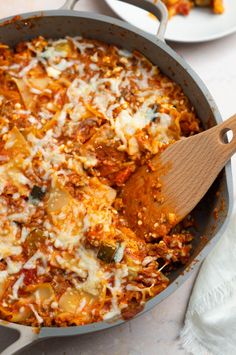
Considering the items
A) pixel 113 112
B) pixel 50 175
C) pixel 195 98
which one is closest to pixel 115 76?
pixel 113 112

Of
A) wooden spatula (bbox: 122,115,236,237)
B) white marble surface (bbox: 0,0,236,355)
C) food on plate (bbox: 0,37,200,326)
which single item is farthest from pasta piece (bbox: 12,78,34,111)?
white marble surface (bbox: 0,0,236,355)

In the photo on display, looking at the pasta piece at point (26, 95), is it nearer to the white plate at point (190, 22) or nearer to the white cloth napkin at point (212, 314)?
the white plate at point (190, 22)

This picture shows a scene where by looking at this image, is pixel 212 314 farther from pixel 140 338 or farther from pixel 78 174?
pixel 78 174

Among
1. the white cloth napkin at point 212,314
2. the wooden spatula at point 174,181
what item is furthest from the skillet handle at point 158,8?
the white cloth napkin at point 212,314

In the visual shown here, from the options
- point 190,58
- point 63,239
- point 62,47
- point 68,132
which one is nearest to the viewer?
point 63,239

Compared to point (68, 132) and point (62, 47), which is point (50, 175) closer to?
point (68, 132)

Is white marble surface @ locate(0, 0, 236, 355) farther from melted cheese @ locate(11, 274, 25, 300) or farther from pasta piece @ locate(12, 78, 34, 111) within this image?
pasta piece @ locate(12, 78, 34, 111)
